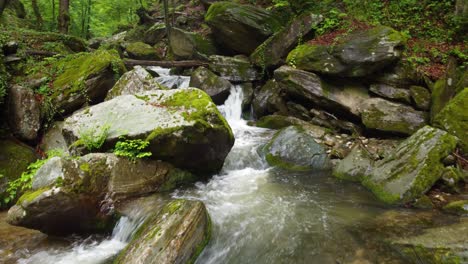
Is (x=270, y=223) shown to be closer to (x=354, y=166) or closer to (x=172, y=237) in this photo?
(x=172, y=237)

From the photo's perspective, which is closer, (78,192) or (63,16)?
(78,192)

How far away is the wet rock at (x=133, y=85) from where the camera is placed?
8.45 meters

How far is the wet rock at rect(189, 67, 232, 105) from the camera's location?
11.4 meters

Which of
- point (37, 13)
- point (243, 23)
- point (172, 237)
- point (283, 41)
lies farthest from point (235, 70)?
point (37, 13)

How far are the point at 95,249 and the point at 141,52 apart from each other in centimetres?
1328

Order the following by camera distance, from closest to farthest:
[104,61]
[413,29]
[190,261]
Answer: [190,261], [104,61], [413,29]

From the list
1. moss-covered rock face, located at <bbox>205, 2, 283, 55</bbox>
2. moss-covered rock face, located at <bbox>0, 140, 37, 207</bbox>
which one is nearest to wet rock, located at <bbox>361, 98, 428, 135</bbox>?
moss-covered rock face, located at <bbox>205, 2, 283, 55</bbox>

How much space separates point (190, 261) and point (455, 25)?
1098 centimetres

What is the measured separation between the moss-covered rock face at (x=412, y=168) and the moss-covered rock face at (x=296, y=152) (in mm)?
1450

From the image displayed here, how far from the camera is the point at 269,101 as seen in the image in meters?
11.1

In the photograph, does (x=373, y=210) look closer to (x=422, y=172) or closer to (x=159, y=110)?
(x=422, y=172)

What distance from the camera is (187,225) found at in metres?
4.25

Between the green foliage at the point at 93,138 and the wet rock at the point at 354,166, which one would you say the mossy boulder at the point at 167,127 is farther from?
the wet rock at the point at 354,166

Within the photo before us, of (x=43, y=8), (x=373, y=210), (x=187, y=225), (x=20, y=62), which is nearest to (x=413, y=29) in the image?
(x=373, y=210)
